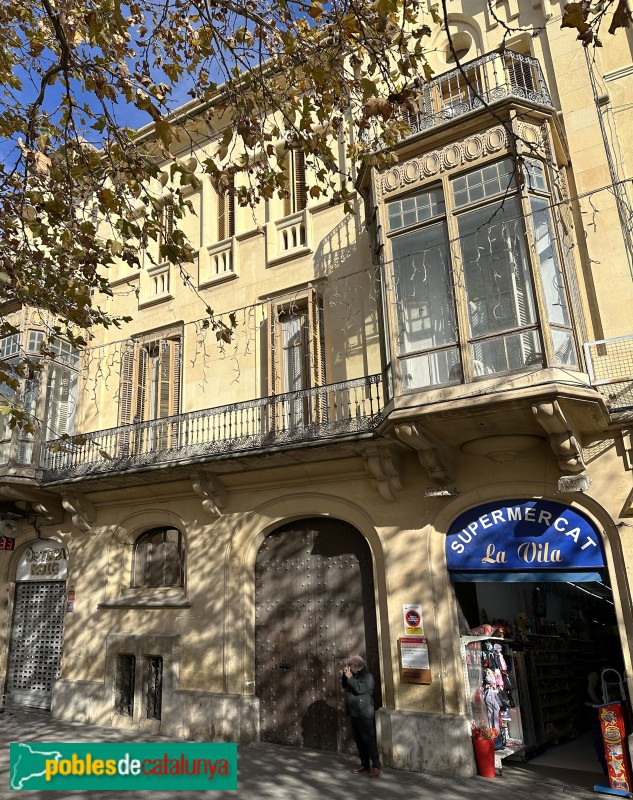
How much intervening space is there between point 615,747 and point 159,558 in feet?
27.5

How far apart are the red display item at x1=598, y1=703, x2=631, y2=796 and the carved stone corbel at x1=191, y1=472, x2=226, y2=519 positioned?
6699 millimetres

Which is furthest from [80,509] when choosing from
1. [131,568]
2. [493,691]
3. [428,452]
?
[493,691]

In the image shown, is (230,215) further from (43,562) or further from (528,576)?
(528,576)

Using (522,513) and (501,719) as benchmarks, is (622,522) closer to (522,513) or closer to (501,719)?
(522,513)

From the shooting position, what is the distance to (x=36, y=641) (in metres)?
13.4

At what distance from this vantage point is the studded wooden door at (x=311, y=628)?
9781 mm

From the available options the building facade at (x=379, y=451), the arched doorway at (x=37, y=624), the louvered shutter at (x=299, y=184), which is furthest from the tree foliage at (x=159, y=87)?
the arched doorway at (x=37, y=624)

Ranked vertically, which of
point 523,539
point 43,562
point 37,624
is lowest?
point 37,624

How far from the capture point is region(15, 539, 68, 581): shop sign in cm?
1351

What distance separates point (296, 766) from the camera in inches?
346

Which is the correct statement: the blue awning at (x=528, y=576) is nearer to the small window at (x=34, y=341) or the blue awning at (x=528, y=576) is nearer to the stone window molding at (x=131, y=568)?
the stone window molding at (x=131, y=568)

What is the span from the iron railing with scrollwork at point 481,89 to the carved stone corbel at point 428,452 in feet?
14.6

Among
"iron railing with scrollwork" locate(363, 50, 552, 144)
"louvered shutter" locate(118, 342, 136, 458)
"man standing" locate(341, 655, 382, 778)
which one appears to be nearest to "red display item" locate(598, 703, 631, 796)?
"man standing" locate(341, 655, 382, 778)

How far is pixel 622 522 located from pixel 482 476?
6.35ft
